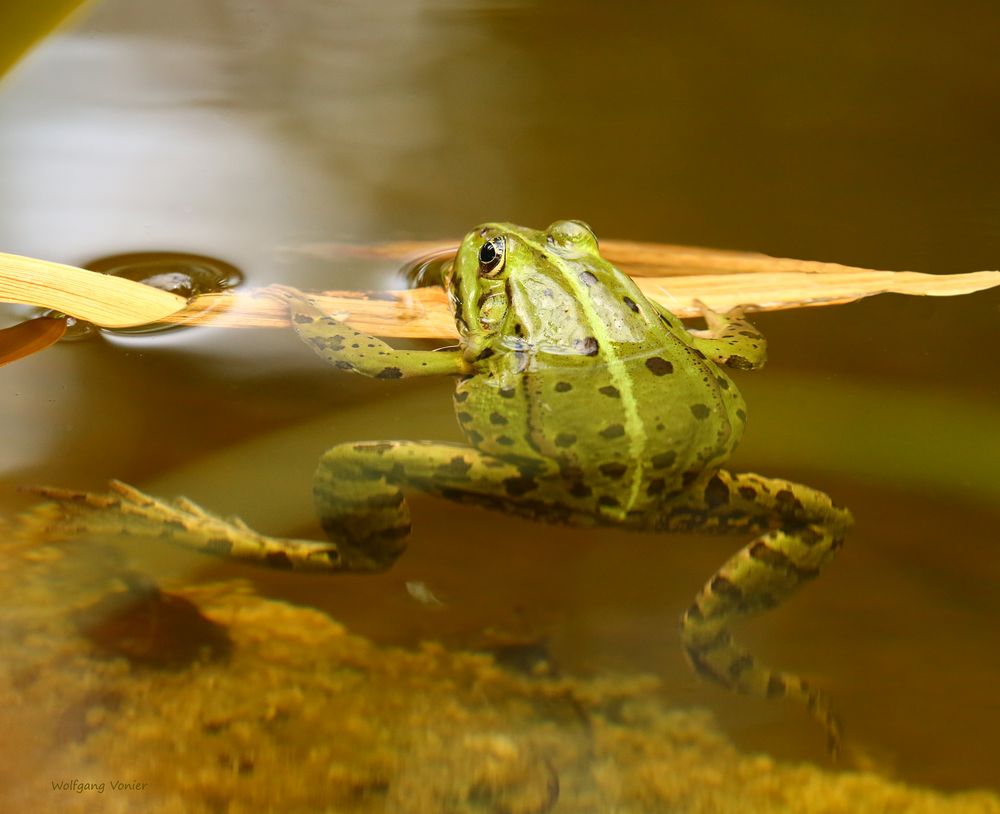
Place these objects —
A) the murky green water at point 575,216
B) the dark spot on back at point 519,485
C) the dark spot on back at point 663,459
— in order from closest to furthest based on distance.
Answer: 1. the dark spot on back at point 663,459
2. the dark spot on back at point 519,485
3. the murky green water at point 575,216

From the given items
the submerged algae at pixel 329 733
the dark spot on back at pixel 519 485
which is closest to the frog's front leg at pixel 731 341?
the dark spot on back at pixel 519 485

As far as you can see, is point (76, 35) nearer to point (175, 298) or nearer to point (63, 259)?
point (63, 259)

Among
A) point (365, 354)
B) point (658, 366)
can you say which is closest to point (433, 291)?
point (365, 354)

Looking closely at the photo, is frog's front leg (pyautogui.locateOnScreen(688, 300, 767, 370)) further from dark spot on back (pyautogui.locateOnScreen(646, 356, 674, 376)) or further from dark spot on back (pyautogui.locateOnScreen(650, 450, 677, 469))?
dark spot on back (pyautogui.locateOnScreen(650, 450, 677, 469))

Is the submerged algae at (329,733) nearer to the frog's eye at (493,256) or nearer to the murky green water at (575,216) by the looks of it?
the murky green water at (575,216)

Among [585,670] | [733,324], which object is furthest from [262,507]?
[733,324]

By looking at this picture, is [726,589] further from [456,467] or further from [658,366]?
[456,467]

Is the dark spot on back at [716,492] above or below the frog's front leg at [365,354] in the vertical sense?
below

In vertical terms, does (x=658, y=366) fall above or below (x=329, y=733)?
above
